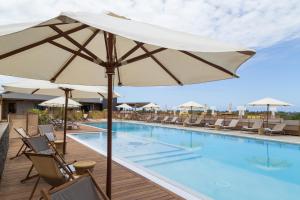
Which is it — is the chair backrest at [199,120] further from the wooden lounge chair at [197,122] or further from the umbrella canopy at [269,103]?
the umbrella canopy at [269,103]

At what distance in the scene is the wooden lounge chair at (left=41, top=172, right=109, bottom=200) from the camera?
8.34 feet

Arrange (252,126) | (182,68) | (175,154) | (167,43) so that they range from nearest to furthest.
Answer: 1. (167,43)
2. (182,68)
3. (175,154)
4. (252,126)

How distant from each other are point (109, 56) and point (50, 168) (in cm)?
191

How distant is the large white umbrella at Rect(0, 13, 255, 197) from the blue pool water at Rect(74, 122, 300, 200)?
2.97 meters

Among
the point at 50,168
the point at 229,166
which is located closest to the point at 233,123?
the point at 229,166

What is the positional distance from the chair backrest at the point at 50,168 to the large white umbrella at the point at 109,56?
33.8 inches

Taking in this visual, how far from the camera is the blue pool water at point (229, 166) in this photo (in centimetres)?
661

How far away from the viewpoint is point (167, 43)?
74.3 inches

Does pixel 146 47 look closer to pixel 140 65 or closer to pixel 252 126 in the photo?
pixel 140 65

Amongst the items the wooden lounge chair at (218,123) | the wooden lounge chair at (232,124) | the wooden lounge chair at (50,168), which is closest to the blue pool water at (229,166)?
the wooden lounge chair at (50,168)

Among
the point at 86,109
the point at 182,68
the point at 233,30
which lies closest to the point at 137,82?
the point at 182,68

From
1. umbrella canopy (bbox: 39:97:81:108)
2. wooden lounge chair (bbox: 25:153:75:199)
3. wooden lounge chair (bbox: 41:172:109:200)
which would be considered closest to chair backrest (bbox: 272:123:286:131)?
umbrella canopy (bbox: 39:97:81:108)

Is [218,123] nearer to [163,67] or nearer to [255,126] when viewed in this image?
[255,126]

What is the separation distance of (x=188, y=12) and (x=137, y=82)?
5.24 m
